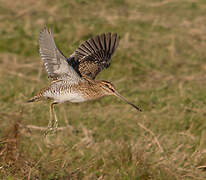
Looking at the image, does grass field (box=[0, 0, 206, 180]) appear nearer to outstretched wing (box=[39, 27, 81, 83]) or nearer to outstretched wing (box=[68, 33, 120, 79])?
outstretched wing (box=[39, 27, 81, 83])

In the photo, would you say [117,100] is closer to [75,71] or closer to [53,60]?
[75,71]

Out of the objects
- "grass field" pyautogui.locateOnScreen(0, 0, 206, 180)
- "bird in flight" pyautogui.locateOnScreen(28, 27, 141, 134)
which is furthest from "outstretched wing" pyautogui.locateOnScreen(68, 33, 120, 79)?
"grass field" pyautogui.locateOnScreen(0, 0, 206, 180)

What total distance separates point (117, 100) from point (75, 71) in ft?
8.14

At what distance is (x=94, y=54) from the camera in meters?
6.00

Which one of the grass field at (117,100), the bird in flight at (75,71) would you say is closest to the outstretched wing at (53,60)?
the bird in flight at (75,71)

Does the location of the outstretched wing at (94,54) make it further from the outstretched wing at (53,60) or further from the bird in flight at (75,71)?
the outstretched wing at (53,60)

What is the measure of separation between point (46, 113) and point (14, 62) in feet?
7.26

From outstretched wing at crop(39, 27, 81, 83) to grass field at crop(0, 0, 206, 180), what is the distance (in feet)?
1.59

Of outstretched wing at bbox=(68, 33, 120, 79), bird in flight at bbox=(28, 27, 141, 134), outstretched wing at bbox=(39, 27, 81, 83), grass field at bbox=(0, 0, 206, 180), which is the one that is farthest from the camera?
outstretched wing at bbox=(68, 33, 120, 79)

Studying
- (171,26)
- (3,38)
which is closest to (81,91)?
(3,38)

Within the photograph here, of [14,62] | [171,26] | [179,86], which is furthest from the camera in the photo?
[171,26]

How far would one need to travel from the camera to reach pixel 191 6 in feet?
40.4

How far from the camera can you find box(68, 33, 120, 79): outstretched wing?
19.3 feet

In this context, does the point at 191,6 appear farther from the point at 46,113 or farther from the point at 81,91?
the point at 81,91
